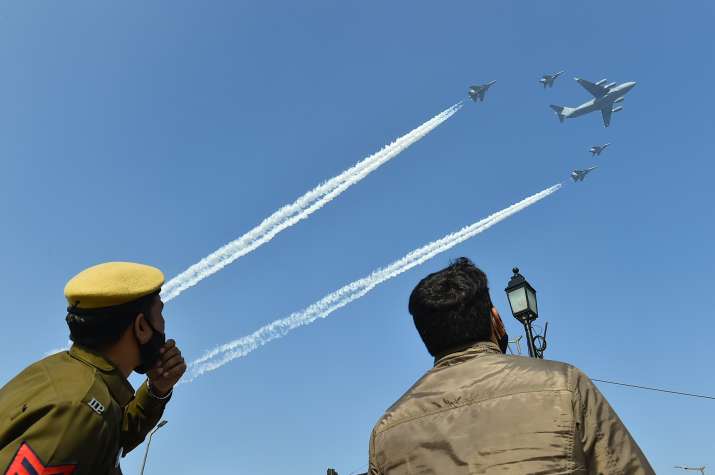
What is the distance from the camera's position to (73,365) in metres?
2.73

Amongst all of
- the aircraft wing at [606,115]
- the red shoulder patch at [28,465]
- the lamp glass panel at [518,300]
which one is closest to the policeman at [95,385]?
the red shoulder patch at [28,465]

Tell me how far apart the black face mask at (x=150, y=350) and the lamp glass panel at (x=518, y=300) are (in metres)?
8.57

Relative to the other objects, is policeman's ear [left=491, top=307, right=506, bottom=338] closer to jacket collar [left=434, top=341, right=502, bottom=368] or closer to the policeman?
jacket collar [left=434, top=341, right=502, bottom=368]

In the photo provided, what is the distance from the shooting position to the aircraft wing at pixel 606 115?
2788 inches

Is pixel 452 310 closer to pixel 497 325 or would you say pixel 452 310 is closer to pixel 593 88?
pixel 497 325

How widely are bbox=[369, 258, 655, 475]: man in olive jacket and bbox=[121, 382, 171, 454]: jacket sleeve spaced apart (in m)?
1.66

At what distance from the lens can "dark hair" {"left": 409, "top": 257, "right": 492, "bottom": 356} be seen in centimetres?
284

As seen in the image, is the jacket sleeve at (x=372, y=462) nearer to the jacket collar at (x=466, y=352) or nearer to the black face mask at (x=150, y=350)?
the jacket collar at (x=466, y=352)

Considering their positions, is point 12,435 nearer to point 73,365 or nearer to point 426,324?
point 73,365

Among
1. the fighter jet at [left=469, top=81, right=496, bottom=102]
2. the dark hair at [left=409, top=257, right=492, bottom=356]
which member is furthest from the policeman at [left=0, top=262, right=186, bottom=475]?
the fighter jet at [left=469, top=81, right=496, bottom=102]

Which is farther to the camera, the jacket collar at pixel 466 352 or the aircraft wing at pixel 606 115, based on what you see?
the aircraft wing at pixel 606 115

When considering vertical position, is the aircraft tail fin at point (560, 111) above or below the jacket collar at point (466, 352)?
above

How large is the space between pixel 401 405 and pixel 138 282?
1644 millimetres

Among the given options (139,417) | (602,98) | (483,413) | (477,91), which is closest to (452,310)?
(483,413)
